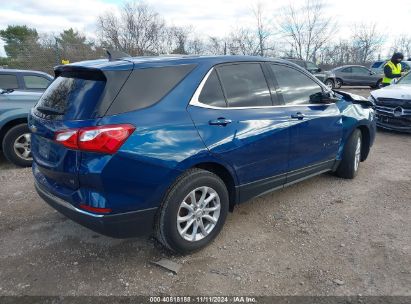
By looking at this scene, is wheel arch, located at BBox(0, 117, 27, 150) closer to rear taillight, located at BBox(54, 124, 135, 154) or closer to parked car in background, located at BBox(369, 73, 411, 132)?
rear taillight, located at BBox(54, 124, 135, 154)

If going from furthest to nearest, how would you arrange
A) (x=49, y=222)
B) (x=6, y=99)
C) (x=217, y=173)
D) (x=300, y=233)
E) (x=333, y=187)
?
1. (x=6, y=99)
2. (x=333, y=187)
3. (x=49, y=222)
4. (x=300, y=233)
5. (x=217, y=173)

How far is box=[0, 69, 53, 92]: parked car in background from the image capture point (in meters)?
6.18

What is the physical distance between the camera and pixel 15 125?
18.2 ft

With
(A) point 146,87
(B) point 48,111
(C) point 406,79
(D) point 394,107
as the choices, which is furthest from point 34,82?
(C) point 406,79

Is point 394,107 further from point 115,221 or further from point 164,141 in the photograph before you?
point 115,221

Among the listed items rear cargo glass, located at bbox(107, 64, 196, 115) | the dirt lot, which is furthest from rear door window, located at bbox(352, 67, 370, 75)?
rear cargo glass, located at bbox(107, 64, 196, 115)

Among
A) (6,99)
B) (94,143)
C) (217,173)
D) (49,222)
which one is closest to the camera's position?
(94,143)

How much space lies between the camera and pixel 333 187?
4.66m

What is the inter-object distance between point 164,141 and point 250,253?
1334mm

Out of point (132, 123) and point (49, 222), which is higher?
point (132, 123)

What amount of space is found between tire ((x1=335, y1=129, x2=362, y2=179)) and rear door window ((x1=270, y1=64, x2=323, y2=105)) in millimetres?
965

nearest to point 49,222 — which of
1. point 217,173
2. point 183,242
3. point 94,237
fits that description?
point 94,237

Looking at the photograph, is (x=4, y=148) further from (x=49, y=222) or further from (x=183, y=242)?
(x=183, y=242)

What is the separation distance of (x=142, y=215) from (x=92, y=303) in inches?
28.1
